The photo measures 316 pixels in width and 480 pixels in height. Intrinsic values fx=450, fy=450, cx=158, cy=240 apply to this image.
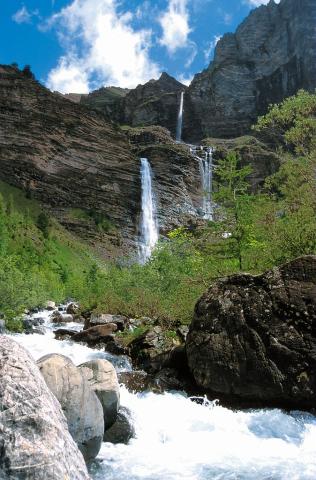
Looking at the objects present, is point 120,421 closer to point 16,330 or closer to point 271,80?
point 16,330

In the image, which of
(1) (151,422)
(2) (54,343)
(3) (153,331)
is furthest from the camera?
(2) (54,343)

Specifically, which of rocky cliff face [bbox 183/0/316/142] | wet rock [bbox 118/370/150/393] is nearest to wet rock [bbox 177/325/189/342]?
wet rock [bbox 118/370/150/393]

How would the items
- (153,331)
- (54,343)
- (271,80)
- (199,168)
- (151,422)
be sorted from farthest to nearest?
(271,80) < (199,168) < (54,343) < (153,331) < (151,422)

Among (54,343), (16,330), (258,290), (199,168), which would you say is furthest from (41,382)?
(199,168)

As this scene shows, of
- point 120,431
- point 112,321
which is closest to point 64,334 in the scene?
point 112,321

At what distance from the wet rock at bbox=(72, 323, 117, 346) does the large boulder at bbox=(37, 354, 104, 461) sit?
13.5 metres

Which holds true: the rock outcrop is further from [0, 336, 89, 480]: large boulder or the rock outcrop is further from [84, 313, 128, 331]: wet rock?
[0, 336, 89, 480]: large boulder

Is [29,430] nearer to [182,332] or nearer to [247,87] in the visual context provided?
[182,332]

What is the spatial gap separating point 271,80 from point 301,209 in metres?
187

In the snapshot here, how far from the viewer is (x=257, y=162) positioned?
5512 inches

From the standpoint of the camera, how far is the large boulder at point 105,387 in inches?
402

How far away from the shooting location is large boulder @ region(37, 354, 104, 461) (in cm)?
853

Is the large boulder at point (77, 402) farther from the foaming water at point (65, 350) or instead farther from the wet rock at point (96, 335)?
the wet rock at point (96, 335)

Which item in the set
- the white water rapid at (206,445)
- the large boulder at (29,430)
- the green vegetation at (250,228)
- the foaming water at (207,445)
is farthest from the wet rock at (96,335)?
the large boulder at (29,430)
